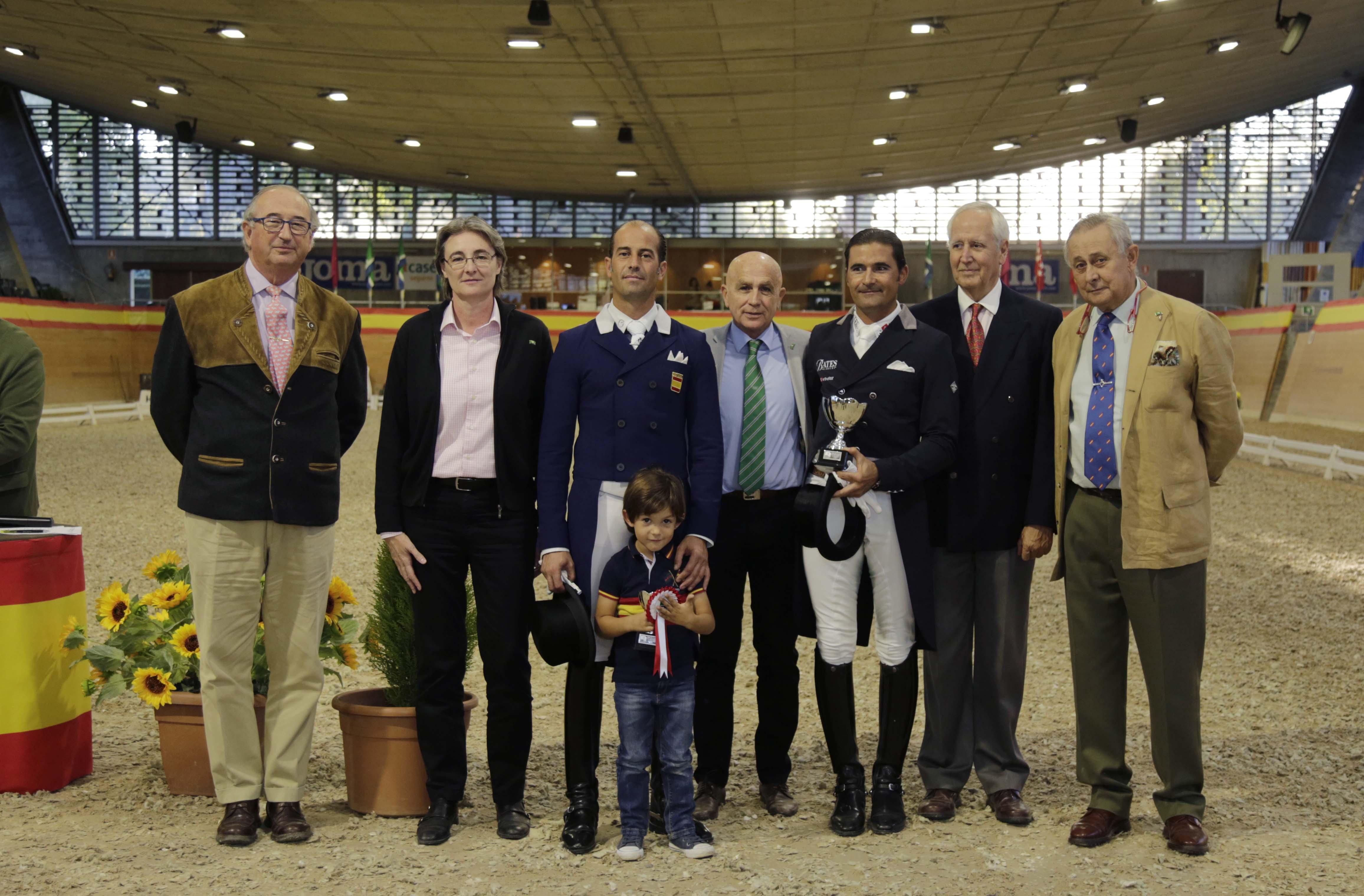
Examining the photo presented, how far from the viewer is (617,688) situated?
3.16 meters

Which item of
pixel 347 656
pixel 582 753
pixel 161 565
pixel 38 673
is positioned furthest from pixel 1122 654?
Answer: pixel 38 673

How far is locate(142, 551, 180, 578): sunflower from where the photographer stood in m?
3.84

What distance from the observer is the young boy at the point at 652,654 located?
10.2ft

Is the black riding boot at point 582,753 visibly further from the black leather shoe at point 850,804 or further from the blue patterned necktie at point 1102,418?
the blue patterned necktie at point 1102,418

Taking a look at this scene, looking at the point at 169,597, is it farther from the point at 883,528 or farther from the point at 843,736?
the point at 883,528

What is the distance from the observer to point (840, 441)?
3.17 meters

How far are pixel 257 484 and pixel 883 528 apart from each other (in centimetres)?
178

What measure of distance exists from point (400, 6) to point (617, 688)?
13217mm

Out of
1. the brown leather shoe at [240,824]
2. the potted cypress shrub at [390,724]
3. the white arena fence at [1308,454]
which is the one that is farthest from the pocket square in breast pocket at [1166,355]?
the white arena fence at [1308,454]

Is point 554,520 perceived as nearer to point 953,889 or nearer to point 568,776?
point 568,776

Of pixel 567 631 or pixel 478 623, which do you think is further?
pixel 478 623

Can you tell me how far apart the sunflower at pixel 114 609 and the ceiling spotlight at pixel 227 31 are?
13.9 metres

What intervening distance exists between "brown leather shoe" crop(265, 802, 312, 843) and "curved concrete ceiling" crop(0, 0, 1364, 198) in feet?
40.7

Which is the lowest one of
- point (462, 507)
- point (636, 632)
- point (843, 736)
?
Answer: point (843, 736)
